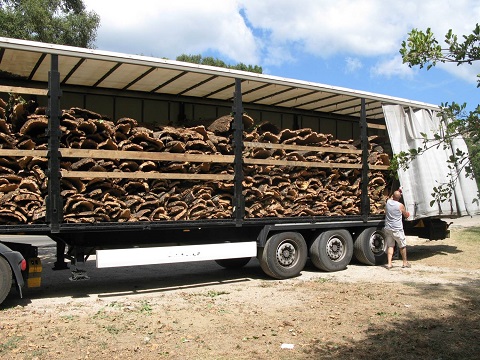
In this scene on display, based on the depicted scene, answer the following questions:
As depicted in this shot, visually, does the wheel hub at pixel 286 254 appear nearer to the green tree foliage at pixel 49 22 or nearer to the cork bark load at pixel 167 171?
the cork bark load at pixel 167 171

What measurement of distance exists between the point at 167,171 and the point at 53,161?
2.01 meters

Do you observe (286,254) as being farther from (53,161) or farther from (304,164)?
(53,161)

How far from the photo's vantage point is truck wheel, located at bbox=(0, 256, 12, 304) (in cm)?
694

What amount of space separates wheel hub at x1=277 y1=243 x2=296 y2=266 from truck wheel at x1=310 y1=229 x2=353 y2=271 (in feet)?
1.93

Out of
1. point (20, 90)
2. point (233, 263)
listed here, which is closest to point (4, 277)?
point (20, 90)

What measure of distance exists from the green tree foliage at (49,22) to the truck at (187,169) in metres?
11.7

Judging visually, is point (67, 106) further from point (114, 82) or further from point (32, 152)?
point (32, 152)

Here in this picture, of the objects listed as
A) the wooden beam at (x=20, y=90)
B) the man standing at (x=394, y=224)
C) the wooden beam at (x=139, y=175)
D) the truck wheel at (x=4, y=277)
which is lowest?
the truck wheel at (x=4, y=277)

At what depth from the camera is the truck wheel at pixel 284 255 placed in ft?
30.7

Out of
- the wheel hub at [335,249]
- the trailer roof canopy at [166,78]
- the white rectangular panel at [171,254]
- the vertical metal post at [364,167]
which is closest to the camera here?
the trailer roof canopy at [166,78]

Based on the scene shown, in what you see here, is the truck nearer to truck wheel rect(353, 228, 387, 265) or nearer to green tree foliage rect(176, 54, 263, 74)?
truck wheel rect(353, 228, 387, 265)

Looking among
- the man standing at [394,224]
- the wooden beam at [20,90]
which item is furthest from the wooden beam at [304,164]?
the wooden beam at [20,90]

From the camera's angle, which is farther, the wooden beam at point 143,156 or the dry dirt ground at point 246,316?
the wooden beam at point 143,156

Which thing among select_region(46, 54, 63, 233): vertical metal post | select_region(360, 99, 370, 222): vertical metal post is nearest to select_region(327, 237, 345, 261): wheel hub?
select_region(360, 99, 370, 222): vertical metal post
